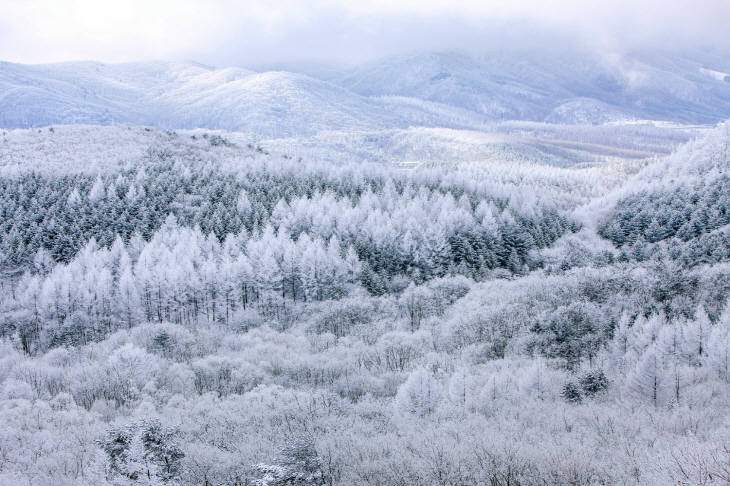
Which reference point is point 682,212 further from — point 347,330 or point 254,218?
point 254,218

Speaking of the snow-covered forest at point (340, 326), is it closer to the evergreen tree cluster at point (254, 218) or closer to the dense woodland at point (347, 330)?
the dense woodland at point (347, 330)

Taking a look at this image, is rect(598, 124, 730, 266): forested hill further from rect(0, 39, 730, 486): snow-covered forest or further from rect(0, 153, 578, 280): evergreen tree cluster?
rect(0, 153, 578, 280): evergreen tree cluster

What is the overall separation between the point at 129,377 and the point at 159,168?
249ft

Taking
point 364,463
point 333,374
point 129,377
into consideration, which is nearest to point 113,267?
point 129,377

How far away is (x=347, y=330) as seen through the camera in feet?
215

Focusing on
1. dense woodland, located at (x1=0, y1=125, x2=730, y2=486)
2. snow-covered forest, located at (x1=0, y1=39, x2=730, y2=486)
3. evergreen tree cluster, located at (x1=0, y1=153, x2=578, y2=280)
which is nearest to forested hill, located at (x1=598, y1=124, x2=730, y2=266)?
dense woodland, located at (x1=0, y1=125, x2=730, y2=486)

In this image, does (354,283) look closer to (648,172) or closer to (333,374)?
(333,374)

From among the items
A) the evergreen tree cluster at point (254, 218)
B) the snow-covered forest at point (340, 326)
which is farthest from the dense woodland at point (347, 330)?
the evergreen tree cluster at point (254, 218)

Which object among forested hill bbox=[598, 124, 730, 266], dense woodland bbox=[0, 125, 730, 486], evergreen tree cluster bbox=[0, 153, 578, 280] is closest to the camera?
dense woodland bbox=[0, 125, 730, 486]

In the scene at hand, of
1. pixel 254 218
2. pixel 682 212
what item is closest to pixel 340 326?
pixel 254 218

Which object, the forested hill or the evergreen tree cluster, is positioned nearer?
the evergreen tree cluster

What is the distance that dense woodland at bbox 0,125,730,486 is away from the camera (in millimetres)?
25406

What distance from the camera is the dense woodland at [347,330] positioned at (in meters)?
25.4

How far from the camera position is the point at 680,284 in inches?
2351
